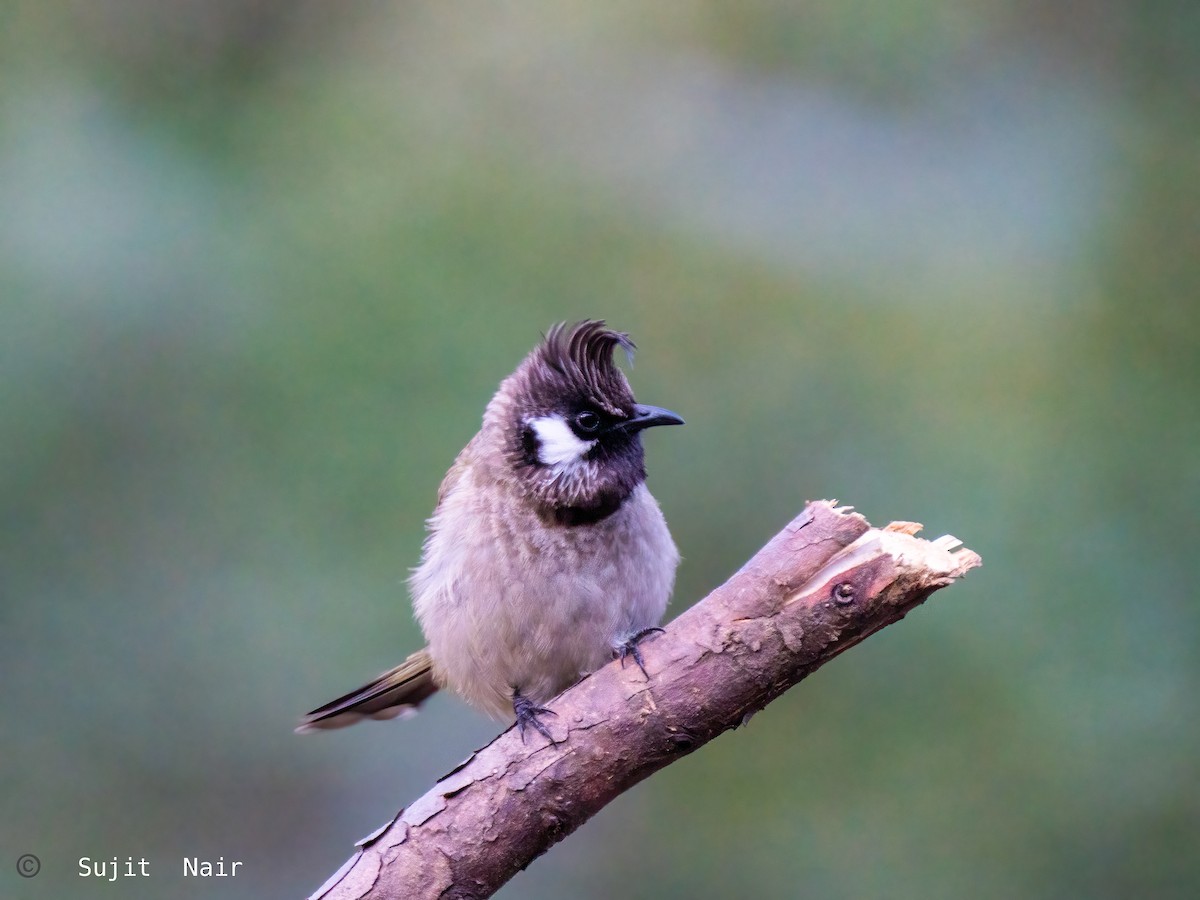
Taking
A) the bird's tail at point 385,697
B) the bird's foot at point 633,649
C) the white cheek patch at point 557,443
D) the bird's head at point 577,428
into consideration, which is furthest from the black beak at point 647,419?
the bird's tail at point 385,697

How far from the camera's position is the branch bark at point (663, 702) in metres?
2.35

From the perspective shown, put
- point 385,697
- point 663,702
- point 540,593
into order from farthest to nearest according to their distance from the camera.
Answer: point 385,697, point 540,593, point 663,702

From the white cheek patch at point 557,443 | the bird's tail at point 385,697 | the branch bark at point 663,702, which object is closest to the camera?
the branch bark at point 663,702

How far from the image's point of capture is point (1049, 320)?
5.11 metres

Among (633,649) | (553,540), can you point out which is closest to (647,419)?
(553,540)

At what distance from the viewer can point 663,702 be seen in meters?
2.52

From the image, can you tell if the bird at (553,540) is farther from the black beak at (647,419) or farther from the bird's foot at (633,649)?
the bird's foot at (633,649)

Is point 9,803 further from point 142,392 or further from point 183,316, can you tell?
point 183,316

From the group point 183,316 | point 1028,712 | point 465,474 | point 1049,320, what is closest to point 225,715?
point 183,316

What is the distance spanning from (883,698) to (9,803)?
3.94 m

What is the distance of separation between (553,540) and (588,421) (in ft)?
1.21

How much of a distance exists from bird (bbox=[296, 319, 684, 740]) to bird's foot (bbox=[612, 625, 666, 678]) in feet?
0.66

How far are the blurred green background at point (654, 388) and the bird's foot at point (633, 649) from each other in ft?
6.97

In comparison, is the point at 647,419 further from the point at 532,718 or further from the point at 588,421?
the point at 532,718
